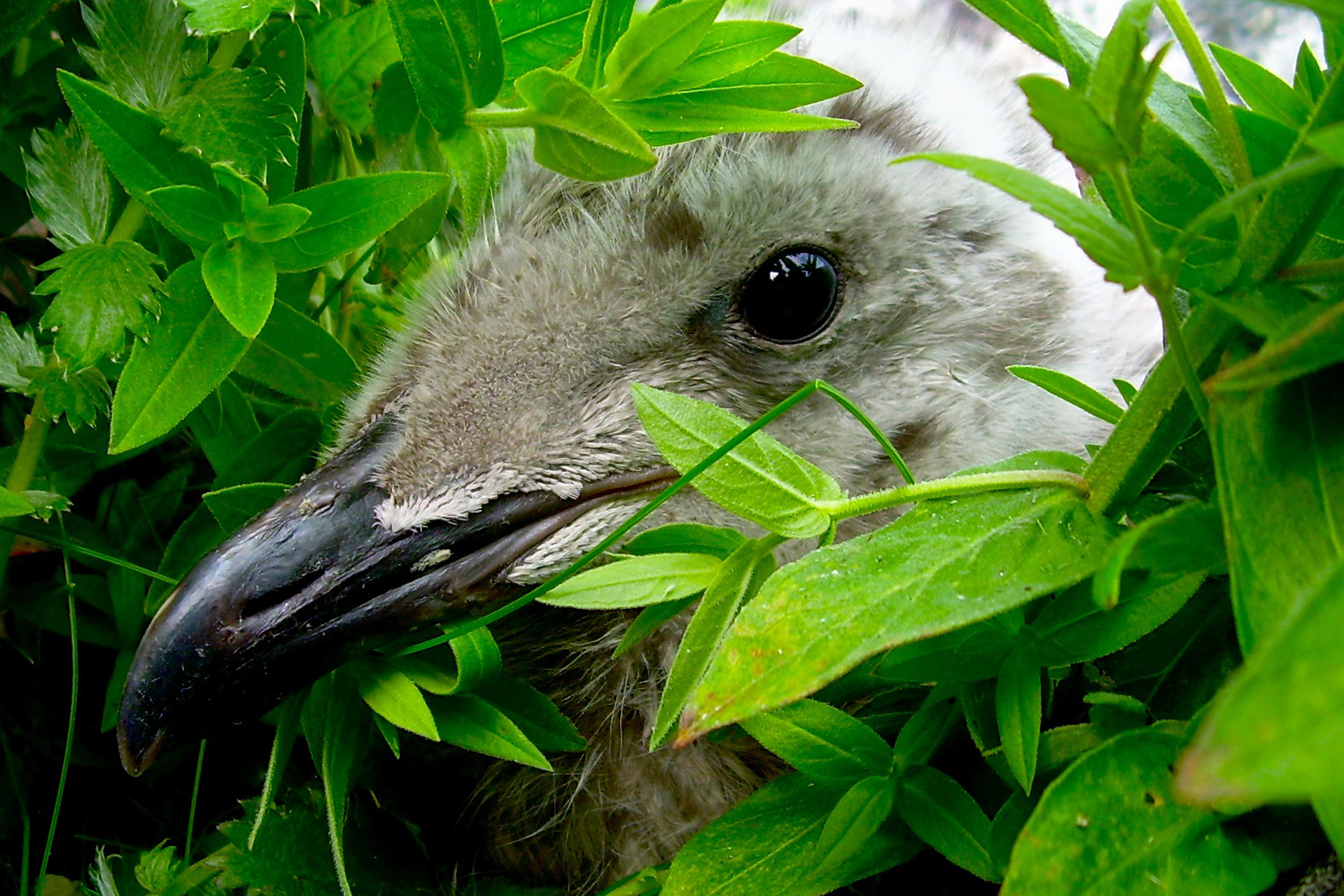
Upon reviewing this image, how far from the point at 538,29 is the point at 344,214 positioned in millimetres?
264

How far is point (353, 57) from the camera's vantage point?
1.10m

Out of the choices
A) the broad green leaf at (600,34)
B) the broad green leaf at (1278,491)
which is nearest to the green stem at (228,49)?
the broad green leaf at (600,34)

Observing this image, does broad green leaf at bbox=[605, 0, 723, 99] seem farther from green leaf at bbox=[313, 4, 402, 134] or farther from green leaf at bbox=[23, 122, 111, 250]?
green leaf at bbox=[23, 122, 111, 250]

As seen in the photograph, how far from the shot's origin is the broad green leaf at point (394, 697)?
88 centimetres

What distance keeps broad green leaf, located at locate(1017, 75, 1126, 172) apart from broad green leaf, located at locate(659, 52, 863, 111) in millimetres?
453

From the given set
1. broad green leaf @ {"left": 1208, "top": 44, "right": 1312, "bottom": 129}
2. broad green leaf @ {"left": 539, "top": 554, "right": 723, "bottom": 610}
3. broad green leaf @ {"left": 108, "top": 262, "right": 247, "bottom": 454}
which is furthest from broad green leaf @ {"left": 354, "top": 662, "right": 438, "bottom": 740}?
broad green leaf @ {"left": 1208, "top": 44, "right": 1312, "bottom": 129}

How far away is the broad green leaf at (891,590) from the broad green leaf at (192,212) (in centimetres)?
59

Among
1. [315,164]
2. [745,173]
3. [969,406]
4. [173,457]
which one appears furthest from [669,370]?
[173,457]

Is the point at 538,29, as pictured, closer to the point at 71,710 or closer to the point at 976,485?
the point at 976,485

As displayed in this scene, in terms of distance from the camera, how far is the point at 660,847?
1.17 meters

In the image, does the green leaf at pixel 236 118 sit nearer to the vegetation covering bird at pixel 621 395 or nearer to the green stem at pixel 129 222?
the green stem at pixel 129 222

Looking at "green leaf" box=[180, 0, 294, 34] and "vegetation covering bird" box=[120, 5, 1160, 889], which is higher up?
"green leaf" box=[180, 0, 294, 34]

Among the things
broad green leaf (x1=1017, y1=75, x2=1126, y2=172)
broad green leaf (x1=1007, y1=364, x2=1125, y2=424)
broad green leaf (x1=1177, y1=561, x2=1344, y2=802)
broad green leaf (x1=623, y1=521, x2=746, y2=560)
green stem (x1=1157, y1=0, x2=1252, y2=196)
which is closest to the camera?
broad green leaf (x1=1177, y1=561, x2=1344, y2=802)

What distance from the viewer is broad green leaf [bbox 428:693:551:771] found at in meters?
0.91
